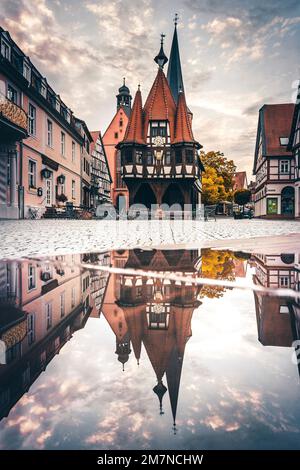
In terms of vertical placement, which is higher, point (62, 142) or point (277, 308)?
point (62, 142)

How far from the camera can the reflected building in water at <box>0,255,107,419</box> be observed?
1270 millimetres

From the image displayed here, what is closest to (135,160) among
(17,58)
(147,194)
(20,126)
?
(147,194)

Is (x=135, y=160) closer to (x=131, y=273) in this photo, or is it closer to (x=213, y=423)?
(x=131, y=273)

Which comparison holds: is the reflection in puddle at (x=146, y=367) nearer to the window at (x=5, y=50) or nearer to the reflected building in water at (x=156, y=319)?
the reflected building in water at (x=156, y=319)

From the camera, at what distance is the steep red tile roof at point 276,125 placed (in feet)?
122

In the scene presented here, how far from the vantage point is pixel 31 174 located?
813 inches

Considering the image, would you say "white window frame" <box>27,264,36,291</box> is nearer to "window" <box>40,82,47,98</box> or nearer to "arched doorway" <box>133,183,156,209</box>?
"window" <box>40,82,47,98</box>

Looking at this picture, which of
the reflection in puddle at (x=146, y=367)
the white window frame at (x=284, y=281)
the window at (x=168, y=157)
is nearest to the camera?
the reflection in puddle at (x=146, y=367)

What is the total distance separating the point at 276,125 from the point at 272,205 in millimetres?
9247

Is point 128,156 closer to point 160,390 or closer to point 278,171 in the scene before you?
point 278,171

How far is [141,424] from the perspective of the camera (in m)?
0.98

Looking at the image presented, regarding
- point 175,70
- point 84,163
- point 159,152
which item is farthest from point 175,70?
point 159,152

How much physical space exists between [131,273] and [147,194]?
94.9 ft

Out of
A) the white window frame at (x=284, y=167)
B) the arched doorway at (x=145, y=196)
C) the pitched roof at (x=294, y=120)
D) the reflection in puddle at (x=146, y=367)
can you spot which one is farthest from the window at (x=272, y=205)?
the reflection in puddle at (x=146, y=367)
